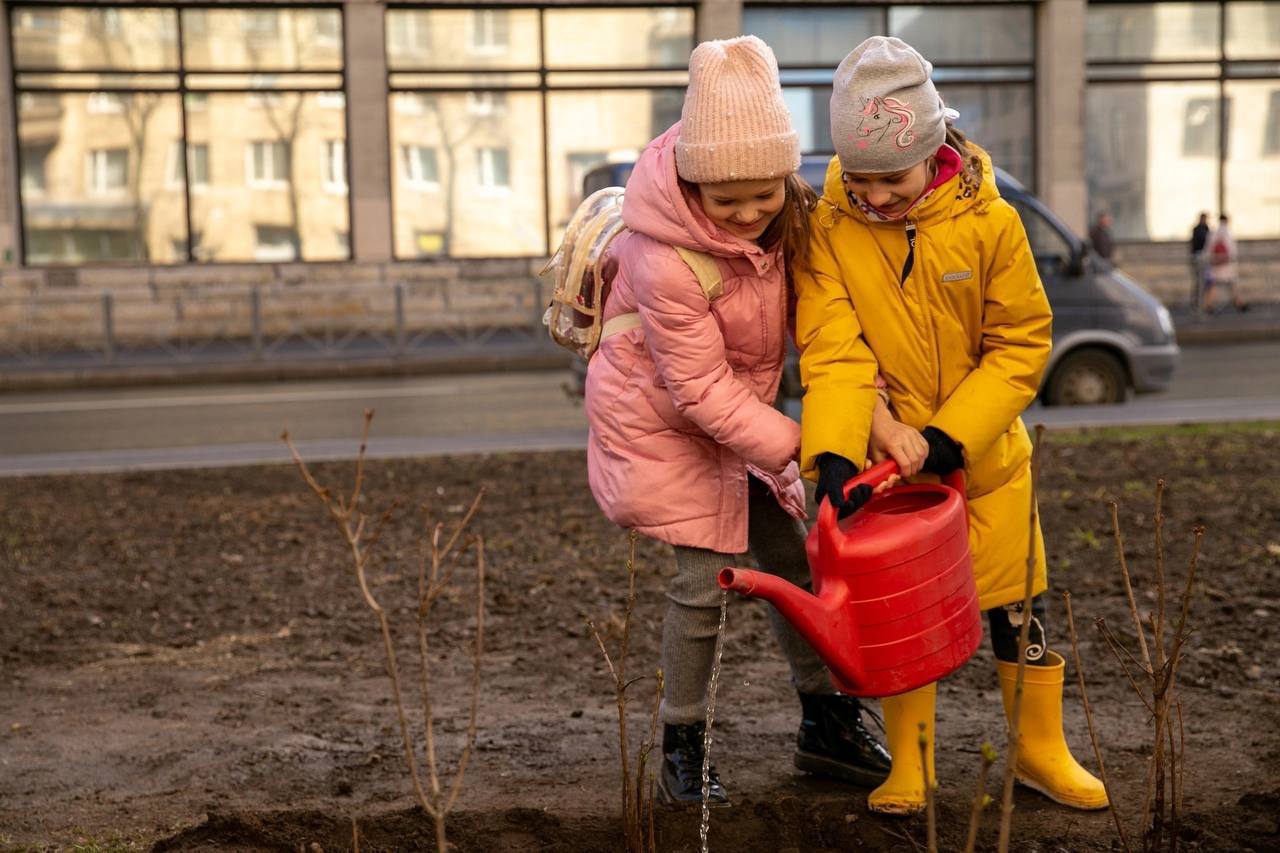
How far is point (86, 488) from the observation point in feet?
28.8

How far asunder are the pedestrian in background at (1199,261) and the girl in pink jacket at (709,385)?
20.3 meters

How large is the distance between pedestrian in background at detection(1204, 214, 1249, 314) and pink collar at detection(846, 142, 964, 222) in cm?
2045

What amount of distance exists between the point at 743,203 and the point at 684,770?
1.24 metres

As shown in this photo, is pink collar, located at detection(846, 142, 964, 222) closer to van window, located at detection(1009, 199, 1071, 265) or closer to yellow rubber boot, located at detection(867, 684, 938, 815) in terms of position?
yellow rubber boot, located at detection(867, 684, 938, 815)

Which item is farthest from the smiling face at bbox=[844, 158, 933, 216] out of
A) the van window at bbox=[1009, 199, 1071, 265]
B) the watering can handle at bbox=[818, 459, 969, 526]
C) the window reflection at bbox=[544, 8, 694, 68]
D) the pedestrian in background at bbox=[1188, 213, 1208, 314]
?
the window reflection at bbox=[544, 8, 694, 68]

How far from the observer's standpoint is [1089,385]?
12.6m

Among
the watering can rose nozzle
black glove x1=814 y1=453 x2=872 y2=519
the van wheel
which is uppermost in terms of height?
black glove x1=814 y1=453 x2=872 y2=519

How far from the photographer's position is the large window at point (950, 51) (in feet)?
78.0

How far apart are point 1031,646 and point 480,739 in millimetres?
1504

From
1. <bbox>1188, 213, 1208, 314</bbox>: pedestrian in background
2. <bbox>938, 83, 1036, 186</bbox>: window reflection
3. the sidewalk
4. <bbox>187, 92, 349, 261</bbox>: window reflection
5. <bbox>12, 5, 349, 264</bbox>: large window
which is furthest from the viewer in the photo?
<bbox>938, 83, 1036, 186</bbox>: window reflection

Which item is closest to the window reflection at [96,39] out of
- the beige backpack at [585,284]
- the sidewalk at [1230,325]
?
the sidewalk at [1230,325]

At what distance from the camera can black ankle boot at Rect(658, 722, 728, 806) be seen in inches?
140

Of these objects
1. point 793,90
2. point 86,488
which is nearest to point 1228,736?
Answer: point 86,488

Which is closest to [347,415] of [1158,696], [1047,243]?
[1047,243]
